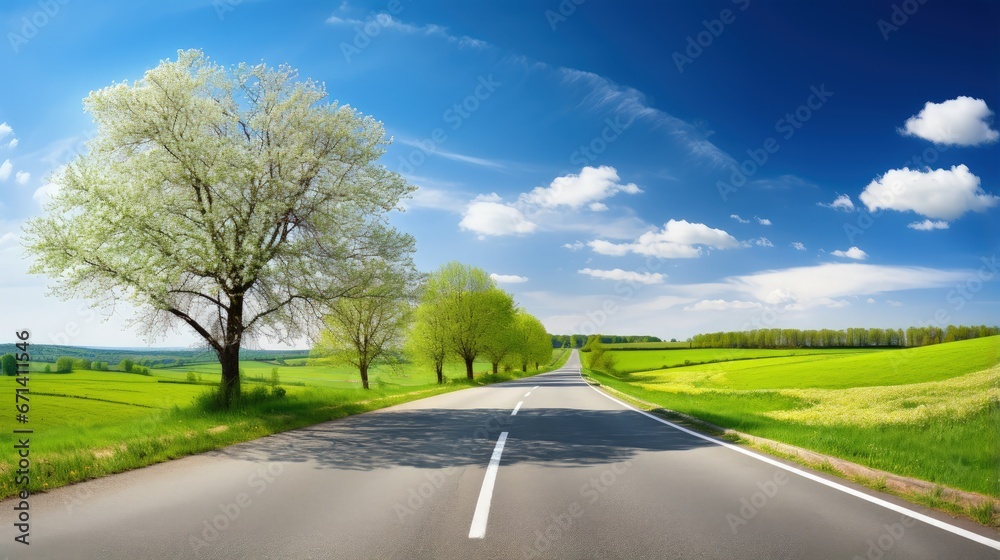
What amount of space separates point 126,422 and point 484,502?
11.8 meters

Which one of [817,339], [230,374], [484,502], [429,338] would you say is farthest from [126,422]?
[817,339]

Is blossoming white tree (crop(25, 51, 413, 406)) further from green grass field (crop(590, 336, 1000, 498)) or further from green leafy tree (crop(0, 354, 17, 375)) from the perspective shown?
green grass field (crop(590, 336, 1000, 498))

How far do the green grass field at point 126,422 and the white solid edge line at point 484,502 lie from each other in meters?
5.34

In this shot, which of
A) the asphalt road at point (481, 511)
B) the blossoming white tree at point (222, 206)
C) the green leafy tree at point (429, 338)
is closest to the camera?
the asphalt road at point (481, 511)

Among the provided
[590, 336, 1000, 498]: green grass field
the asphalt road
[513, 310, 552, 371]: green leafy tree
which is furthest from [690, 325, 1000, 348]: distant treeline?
the asphalt road

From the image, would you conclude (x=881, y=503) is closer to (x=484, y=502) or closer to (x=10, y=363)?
(x=484, y=502)

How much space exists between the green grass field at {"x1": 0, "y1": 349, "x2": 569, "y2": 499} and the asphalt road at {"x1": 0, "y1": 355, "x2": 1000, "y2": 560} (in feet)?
2.04

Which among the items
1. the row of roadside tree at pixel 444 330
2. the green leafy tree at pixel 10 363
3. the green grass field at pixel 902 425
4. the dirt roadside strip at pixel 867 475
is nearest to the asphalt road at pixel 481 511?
the dirt roadside strip at pixel 867 475

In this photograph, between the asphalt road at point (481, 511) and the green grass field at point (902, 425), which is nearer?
the asphalt road at point (481, 511)

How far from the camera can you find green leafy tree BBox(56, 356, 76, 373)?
32.0m

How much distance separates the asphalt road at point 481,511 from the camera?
15.0ft

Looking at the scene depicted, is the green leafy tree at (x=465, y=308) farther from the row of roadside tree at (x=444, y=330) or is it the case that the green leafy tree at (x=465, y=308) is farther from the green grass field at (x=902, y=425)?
the green grass field at (x=902, y=425)

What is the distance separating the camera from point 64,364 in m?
32.8

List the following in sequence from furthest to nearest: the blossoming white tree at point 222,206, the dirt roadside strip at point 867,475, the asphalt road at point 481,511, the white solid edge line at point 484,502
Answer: the blossoming white tree at point 222,206, the dirt roadside strip at point 867,475, the white solid edge line at point 484,502, the asphalt road at point 481,511
